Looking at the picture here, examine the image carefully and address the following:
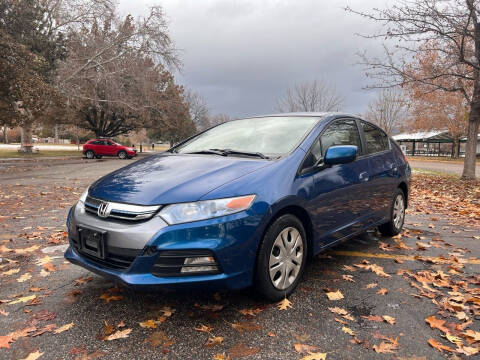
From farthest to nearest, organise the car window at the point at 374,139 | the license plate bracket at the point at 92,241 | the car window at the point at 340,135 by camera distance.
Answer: the car window at the point at 374,139
the car window at the point at 340,135
the license plate bracket at the point at 92,241

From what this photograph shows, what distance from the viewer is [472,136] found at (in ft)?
40.1

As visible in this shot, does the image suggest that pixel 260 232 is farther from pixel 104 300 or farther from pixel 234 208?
pixel 104 300

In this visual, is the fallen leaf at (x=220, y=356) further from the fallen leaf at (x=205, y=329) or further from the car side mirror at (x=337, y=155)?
the car side mirror at (x=337, y=155)

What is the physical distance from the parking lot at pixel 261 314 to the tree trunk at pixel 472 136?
379 inches

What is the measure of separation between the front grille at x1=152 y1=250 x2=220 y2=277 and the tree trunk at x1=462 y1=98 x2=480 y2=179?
12.8 meters

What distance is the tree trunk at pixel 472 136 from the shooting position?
458 inches

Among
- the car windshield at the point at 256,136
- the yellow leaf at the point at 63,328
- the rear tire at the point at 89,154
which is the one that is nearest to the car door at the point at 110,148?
the rear tire at the point at 89,154

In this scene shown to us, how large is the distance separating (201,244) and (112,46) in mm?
24248

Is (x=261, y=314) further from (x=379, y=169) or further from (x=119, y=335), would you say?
(x=379, y=169)

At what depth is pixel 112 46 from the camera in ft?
75.5

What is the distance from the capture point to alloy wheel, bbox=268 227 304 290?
110 inches

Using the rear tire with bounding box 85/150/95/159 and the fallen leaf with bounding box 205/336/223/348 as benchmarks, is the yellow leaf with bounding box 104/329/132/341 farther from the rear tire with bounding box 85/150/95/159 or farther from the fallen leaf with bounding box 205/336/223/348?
the rear tire with bounding box 85/150/95/159

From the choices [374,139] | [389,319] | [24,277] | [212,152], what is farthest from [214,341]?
[374,139]

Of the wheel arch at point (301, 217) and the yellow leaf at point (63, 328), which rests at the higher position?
the wheel arch at point (301, 217)
